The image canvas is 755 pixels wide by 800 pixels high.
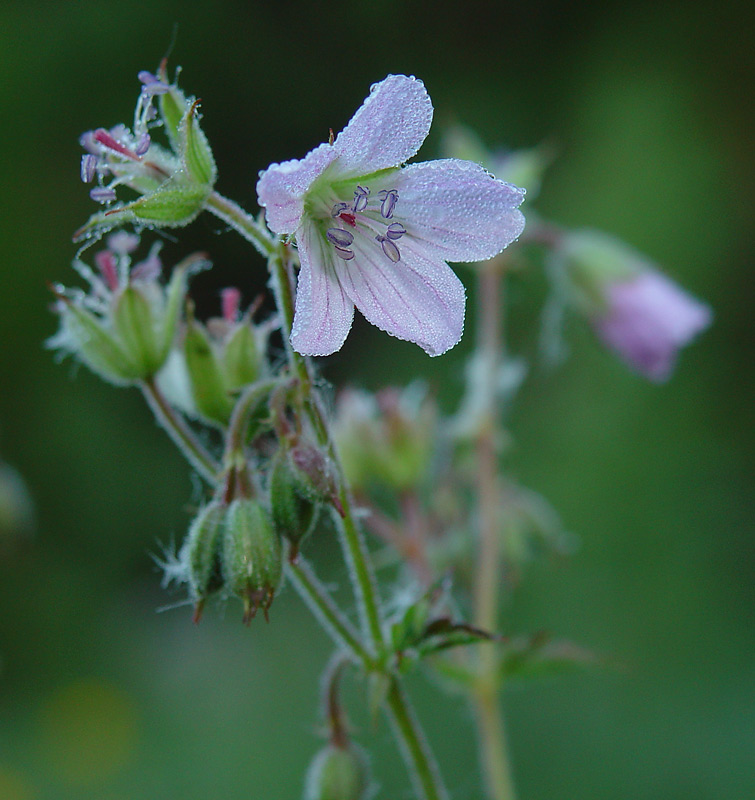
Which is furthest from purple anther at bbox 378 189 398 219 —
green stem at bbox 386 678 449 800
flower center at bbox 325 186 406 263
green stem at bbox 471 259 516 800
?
green stem at bbox 471 259 516 800

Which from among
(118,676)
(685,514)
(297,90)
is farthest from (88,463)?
(685,514)

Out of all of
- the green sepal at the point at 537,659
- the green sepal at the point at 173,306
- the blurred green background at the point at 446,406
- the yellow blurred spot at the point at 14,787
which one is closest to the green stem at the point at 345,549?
the green sepal at the point at 173,306

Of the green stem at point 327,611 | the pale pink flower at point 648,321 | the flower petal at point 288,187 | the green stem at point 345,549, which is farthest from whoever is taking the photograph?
the pale pink flower at point 648,321

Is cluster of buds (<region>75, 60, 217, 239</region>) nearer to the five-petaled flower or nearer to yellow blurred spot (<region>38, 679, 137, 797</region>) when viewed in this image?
the five-petaled flower

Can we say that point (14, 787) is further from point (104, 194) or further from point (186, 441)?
point (104, 194)

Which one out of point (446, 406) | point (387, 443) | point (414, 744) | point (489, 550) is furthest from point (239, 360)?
point (446, 406)

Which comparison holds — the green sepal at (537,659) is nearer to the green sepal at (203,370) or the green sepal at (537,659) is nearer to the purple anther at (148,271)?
the green sepal at (203,370)
